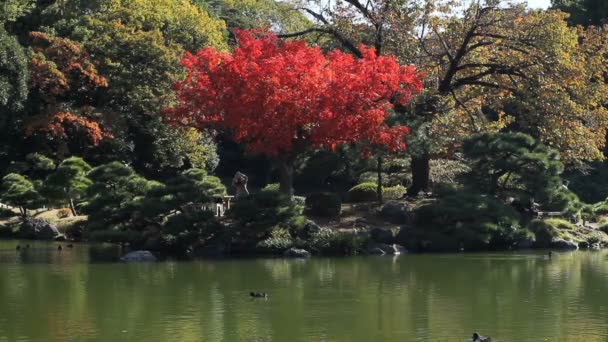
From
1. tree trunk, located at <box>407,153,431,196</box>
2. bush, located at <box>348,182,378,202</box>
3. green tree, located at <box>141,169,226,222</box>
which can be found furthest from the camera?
bush, located at <box>348,182,378,202</box>

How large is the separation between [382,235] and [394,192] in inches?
226

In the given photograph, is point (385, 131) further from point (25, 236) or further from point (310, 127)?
point (25, 236)

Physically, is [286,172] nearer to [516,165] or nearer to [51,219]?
[516,165]

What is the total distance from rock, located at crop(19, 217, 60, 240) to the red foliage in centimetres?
540

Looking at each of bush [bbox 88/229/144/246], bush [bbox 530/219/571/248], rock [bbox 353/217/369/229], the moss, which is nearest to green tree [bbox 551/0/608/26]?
the moss

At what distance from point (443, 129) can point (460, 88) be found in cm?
200

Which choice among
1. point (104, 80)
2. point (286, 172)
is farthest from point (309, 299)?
point (104, 80)

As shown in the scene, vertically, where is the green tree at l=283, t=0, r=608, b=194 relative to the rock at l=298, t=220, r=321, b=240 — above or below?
above

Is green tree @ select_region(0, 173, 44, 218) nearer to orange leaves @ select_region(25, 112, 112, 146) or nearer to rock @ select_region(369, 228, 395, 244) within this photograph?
orange leaves @ select_region(25, 112, 112, 146)

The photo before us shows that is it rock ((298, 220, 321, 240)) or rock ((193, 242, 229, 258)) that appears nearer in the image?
rock ((193, 242, 229, 258))

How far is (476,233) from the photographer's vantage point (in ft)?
74.6

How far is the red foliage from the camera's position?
22125 mm

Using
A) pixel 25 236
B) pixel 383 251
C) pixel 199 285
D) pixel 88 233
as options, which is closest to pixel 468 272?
pixel 383 251

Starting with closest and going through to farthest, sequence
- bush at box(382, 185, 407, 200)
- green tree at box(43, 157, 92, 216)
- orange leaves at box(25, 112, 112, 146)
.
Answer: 1. green tree at box(43, 157, 92, 216)
2. bush at box(382, 185, 407, 200)
3. orange leaves at box(25, 112, 112, 146)
